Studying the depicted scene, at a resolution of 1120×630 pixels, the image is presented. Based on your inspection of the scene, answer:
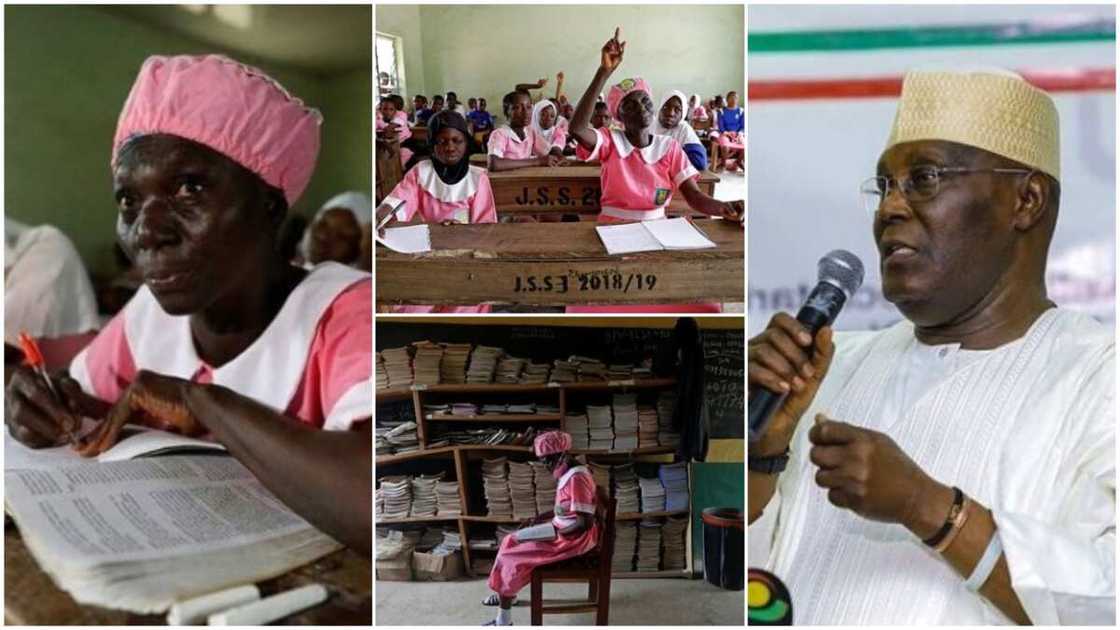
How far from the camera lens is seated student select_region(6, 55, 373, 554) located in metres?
2.23

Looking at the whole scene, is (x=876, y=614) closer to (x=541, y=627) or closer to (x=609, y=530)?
(x=609, y=530)

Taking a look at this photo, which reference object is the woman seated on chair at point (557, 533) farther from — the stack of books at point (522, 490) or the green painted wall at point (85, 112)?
the green painted wall at point (85, 112)

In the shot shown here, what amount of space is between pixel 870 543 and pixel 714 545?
0.37m

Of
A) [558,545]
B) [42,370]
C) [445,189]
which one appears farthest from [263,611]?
[445,189]

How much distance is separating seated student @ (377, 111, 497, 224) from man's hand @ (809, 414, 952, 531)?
961mm

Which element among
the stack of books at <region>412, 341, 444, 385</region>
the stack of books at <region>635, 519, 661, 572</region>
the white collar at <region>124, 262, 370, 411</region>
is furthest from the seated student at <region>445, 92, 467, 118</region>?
the stack of books at <region>635, 519, 661, 572</region>

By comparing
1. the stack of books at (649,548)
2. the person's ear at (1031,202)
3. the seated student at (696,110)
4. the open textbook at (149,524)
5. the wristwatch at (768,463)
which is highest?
the seated student at (696,110)

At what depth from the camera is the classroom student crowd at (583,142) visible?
7.54ft

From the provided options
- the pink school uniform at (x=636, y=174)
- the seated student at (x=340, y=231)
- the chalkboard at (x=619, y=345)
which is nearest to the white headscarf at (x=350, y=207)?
the seated student at (x=340, y=231)

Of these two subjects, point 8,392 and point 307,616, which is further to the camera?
point 8,392

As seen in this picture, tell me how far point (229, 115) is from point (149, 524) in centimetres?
96

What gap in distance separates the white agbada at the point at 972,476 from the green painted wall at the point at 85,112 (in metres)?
1.29

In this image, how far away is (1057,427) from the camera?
215 cm

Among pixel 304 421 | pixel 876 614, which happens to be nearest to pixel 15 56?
pixel 304 421
